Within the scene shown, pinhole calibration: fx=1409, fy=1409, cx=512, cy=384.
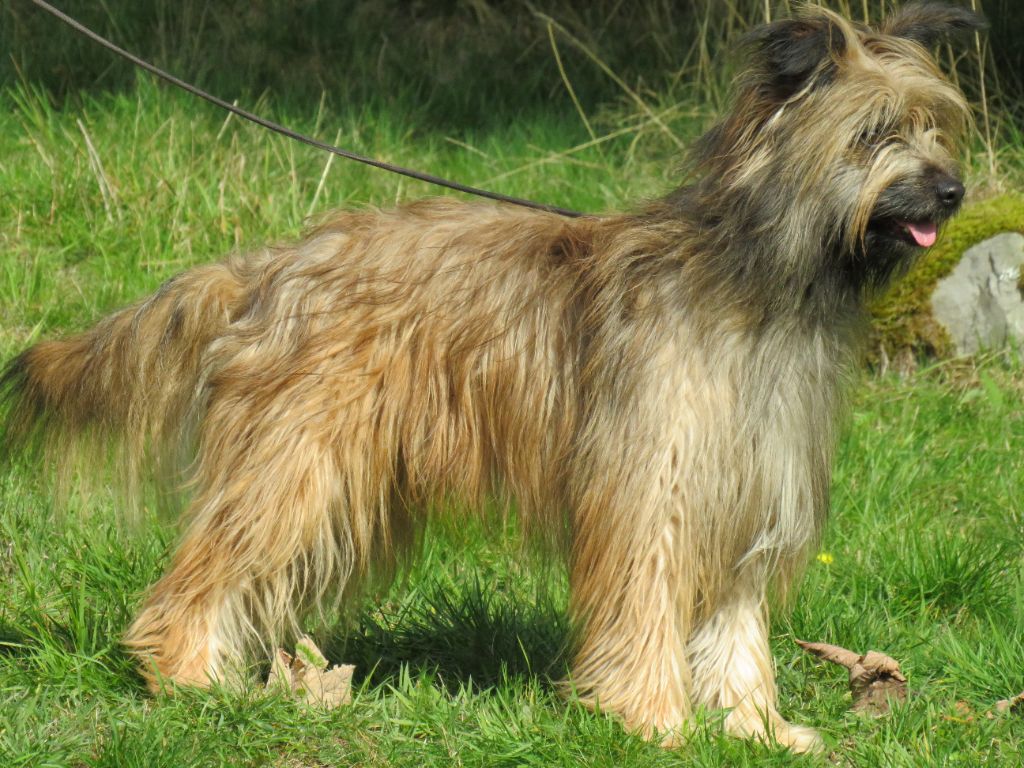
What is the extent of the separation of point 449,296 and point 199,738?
1377 mm

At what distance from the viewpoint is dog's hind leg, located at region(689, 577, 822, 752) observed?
4.01 meters

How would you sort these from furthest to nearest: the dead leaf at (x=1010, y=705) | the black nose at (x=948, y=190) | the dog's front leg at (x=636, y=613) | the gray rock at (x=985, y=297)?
the gray rock at (x=985, y=297), the dead leaf at (x=1010, y=705), the dog's front leg at (x=636, y=613), the black nose at (x=948, y=190)

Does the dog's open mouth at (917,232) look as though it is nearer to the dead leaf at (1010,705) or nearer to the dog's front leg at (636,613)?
the dog's front leg at (636,613)

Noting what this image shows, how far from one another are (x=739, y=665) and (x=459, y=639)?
980 mm

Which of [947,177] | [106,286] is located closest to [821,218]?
[947,177]

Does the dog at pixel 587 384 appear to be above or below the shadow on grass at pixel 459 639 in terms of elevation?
above

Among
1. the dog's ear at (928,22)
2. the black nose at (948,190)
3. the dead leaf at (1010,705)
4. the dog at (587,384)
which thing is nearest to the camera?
the black nose at (948,190)

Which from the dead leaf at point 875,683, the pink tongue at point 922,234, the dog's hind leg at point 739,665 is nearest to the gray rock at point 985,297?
the dead leaf at point 875,683

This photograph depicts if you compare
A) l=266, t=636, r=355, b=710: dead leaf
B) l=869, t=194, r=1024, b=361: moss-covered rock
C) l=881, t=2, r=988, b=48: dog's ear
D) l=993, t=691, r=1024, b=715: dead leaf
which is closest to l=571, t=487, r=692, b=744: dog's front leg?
l=266, t=636, r=355, b=710: dead leaf

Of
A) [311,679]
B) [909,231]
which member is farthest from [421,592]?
[909,231]

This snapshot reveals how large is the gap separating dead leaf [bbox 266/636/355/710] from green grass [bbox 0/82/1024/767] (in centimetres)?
7

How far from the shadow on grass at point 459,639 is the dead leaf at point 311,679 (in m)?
0.21

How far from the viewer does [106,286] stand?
6797 millimetres

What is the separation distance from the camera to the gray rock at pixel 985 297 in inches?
272
